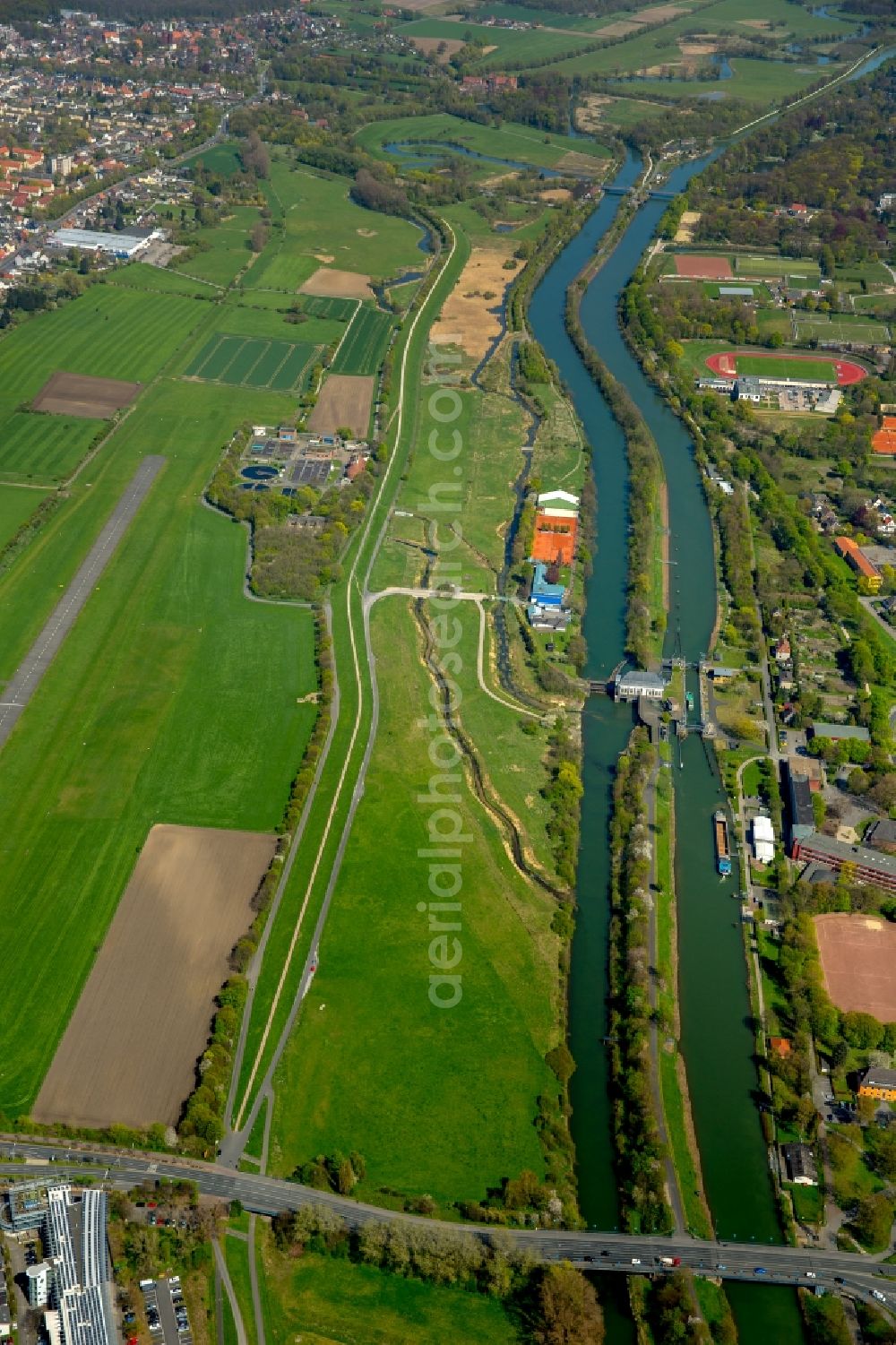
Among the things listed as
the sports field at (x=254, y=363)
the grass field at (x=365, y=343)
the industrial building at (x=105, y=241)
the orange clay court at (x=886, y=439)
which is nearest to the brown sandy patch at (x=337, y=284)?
the grass field at (x=365, y=343)

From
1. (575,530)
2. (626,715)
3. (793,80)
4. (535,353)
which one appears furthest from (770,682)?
(793,80)

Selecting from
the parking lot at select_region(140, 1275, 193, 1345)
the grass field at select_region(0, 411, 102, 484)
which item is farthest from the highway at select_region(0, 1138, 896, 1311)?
the grass field at select_region(0, 411, 102, 484)

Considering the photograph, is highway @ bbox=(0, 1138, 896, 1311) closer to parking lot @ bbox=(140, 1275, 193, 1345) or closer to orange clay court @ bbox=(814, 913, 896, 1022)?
parking lot @ bbox=(140, 1275, 193, 1345)

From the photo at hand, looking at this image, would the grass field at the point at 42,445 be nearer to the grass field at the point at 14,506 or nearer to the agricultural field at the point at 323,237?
the grass field at the point at 14,506

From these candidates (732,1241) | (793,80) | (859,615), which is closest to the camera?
(732,1241)

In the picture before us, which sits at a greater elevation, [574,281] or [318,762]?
[574,281]

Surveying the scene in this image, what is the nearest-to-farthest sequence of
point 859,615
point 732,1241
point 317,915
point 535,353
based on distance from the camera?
point 732,1241 → point 317,915 → point 859,615 → point 535,353

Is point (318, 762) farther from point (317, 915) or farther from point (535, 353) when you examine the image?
point (535, 353)
